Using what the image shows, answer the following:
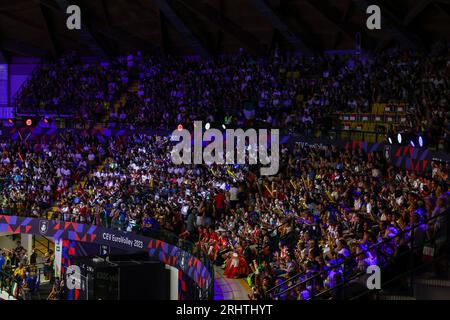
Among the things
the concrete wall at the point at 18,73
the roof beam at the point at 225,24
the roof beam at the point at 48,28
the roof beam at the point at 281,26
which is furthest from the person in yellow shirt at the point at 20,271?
the concrete wall at the point at 18,73

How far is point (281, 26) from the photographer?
1148 inches

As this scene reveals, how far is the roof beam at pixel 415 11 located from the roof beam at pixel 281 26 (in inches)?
202

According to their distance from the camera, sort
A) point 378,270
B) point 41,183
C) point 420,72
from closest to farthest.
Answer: point 378,270, point 420,72, point 41,183

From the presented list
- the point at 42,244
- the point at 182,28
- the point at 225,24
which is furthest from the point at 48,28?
the point at 42,244

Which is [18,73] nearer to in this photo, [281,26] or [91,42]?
[91,42]

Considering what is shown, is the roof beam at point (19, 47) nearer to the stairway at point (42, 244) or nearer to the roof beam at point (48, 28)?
the roof beam at point (48, 28)

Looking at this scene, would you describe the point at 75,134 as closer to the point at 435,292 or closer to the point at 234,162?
the point at 234,162

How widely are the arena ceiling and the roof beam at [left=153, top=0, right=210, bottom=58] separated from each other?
46 millimetres

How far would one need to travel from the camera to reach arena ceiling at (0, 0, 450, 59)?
1048 inches

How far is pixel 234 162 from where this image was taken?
24.1m

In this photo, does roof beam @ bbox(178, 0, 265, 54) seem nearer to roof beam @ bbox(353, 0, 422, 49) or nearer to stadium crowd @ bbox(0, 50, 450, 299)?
stadium crowd @ bbox(0, 50, 450, 299)

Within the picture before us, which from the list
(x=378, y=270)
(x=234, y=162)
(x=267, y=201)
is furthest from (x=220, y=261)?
(x=378, y=270)

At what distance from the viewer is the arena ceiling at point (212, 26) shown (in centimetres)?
2662

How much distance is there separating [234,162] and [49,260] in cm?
778
